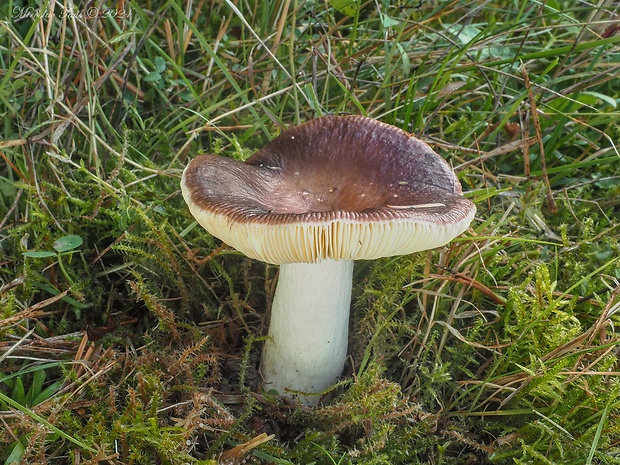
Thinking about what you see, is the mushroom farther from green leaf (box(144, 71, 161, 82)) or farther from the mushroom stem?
green leaf (box(144, 71, 161, 82))

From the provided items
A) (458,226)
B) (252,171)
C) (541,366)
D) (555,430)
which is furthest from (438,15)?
(555,430)

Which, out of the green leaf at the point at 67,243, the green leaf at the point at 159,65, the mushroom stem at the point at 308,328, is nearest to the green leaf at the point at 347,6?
the green leaf at the point at 159,65

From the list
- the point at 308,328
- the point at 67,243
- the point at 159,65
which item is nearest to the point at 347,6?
the point at 159,65

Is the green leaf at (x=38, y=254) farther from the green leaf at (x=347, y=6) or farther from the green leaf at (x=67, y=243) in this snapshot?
the green leaf at (x=347, y=6)

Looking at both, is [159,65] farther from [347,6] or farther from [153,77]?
[347,6]

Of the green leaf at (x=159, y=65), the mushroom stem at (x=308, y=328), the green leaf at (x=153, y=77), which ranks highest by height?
the green leaf at (x=159, y=65)
